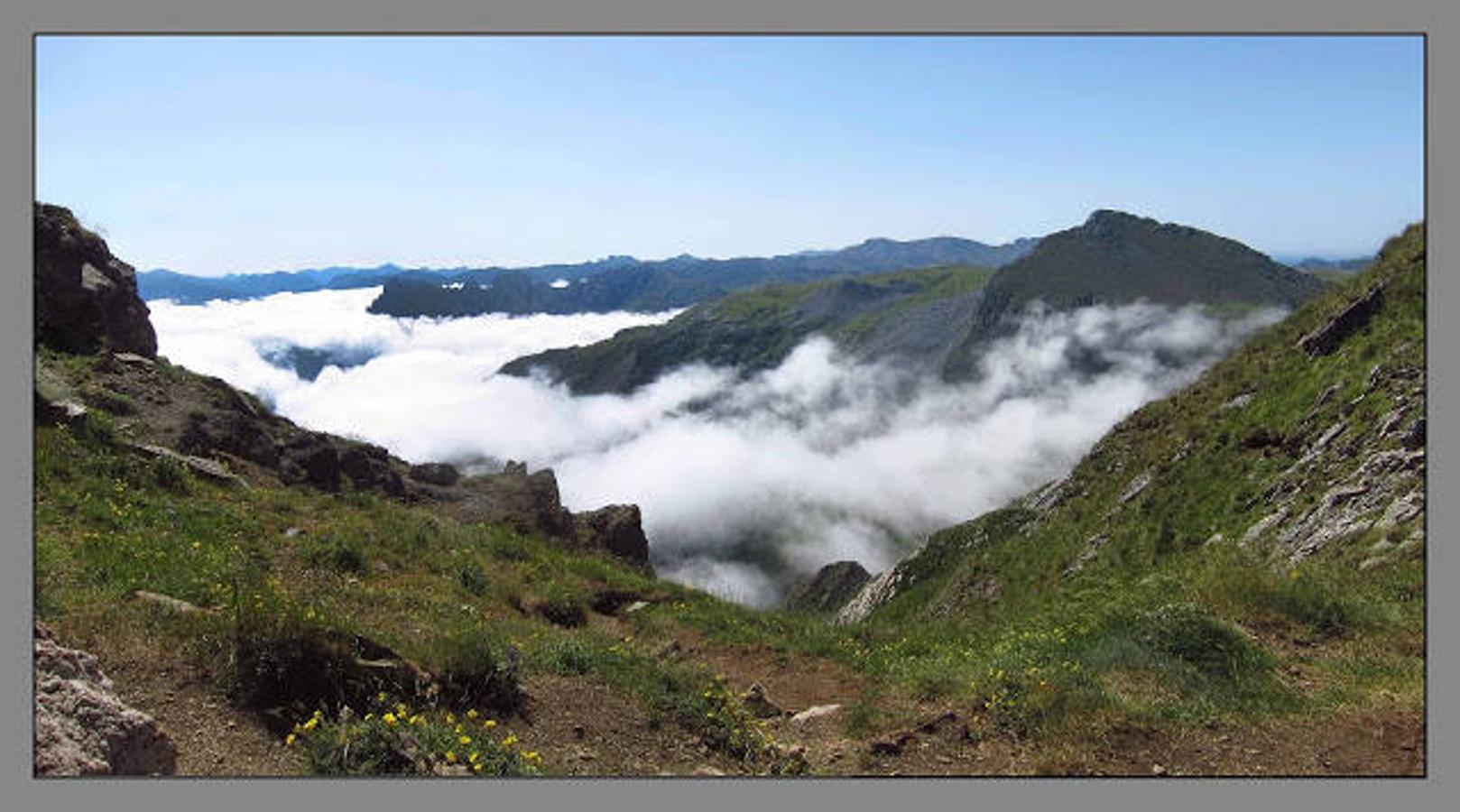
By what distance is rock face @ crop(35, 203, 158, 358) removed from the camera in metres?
30.7

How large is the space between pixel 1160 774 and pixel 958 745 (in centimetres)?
235

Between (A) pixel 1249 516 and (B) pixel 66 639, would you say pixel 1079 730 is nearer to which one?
(B) pixel 66 639

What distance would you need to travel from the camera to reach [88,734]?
30.4 ft

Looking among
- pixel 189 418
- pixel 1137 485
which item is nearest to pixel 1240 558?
pixel 1137 485

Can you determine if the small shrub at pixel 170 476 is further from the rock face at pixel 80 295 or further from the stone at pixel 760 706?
the stone at pixel 760 706

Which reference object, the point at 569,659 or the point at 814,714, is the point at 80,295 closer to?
the point at 569,659

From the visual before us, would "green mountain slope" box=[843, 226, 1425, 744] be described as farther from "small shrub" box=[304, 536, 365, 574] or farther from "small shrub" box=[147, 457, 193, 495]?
"small shrub" box=[147, 457, 193, 495]

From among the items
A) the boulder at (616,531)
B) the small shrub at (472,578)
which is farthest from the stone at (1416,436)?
the boulder at (616,531)

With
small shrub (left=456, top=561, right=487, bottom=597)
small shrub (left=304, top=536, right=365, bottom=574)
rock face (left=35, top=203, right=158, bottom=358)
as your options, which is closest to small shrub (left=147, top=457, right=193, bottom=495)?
small shrub (left=304, top=536, right=365, bottom=574)

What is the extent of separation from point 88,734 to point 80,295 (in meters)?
28.5

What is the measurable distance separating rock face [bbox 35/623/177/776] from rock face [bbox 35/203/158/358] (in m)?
25.8

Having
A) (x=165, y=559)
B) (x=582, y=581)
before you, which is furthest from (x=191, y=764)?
(x=582, y=581)

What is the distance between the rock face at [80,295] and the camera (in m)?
30.7

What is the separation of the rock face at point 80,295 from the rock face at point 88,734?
2579 centimetres
